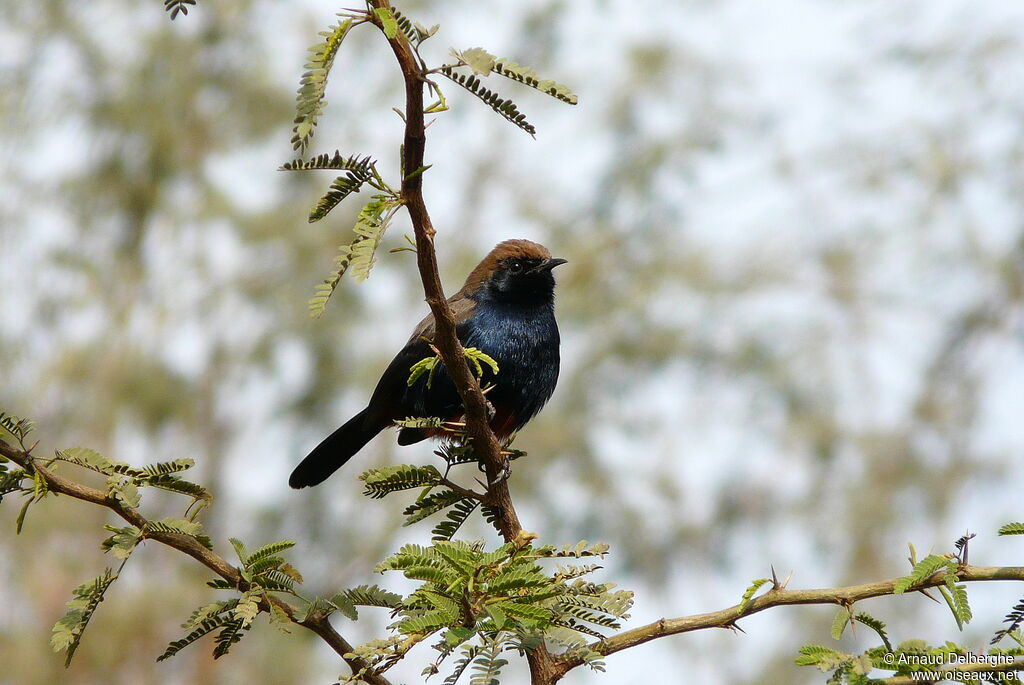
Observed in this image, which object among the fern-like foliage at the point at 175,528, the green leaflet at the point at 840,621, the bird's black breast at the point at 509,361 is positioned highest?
the bird's black breast at the point at 509,361

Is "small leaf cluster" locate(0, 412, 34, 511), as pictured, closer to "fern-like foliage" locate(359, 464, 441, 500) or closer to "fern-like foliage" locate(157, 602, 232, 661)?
"fern-like foliage" locate(157, 602, 232, 661)

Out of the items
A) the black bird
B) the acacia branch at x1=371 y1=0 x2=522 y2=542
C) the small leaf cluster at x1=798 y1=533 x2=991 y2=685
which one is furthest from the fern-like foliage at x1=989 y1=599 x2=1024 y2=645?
the black bird

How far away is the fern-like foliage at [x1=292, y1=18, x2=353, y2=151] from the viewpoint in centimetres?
175

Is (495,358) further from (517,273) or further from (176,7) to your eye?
(176,7)

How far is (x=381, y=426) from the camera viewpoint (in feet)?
15.5

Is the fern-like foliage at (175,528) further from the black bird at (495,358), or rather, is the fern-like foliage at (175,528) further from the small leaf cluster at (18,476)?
the black bird at (495,358)

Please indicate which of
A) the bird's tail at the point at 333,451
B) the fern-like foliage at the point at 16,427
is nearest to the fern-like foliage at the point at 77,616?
the fern-like foliage at the point at 16,427

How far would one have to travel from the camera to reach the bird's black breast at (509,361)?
162 inches

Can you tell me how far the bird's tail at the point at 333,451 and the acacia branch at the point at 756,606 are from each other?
8.45ft

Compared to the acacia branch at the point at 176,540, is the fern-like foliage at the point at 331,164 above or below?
above

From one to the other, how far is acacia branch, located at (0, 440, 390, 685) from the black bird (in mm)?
1664

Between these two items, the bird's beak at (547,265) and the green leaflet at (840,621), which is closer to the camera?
the green leaflet at (840,621)

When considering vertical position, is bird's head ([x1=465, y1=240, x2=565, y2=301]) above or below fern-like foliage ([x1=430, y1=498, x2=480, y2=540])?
above

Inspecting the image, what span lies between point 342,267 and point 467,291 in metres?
2.82
